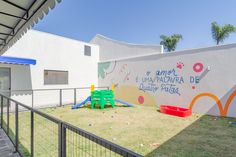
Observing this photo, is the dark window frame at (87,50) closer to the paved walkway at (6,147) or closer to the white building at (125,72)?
the white building at (125,72)

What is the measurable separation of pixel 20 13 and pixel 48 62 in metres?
7.92

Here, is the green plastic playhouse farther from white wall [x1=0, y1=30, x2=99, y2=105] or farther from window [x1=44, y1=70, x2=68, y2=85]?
window [x1=44, y1=70, x2=68, y2=85]

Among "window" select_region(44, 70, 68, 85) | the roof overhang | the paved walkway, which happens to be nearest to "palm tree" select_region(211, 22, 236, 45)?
"window" select_region(44, 70, 68, 85)

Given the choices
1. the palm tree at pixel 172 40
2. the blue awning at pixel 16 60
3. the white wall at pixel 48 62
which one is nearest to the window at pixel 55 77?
the white wall at pixel 48 62

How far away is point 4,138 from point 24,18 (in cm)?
292

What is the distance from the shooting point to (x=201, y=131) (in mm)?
5000

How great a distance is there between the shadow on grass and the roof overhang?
3394mm

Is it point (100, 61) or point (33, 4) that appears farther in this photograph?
point (100, 61)

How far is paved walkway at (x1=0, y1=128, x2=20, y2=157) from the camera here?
3121 mm

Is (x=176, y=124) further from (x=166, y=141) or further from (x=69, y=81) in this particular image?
(x=69, y=81)

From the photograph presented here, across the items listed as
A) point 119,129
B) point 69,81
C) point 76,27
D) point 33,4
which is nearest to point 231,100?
point 119,129

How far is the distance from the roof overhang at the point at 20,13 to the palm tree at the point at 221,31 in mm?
20893

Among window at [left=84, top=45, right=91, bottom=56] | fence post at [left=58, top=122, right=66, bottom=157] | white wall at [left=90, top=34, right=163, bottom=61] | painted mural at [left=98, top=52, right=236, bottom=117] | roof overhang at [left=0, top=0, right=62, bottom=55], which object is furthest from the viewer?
window at [left=84, top=45, right=91, bottom=56]

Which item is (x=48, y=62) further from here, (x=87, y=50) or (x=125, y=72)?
(x=125, y=72)
